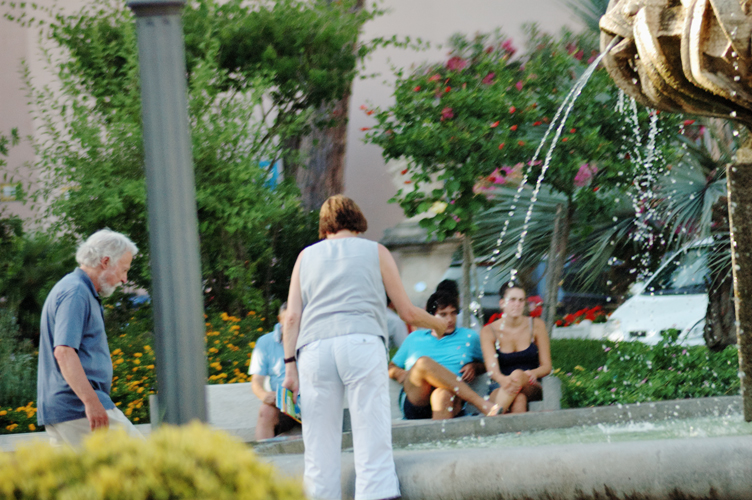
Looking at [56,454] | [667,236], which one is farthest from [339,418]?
[667,236]

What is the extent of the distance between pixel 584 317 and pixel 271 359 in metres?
6.10

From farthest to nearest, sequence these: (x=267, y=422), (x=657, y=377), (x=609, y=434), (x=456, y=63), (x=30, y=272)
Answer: (x=456, y=63)
(x=30, y=272)
(x=657, y=377)
(x=267, y=422)
(x=609, y=434)

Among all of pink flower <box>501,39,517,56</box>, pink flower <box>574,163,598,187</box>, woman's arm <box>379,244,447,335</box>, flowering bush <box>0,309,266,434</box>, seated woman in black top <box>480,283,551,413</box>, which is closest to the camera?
woman's arm <box>379,244,447,335</box>

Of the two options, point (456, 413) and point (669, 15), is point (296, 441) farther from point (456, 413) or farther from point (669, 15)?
point (669, 15)

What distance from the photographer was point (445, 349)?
5.66 metres

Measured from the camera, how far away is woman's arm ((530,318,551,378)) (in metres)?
5.62

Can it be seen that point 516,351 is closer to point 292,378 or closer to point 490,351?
point 490,351

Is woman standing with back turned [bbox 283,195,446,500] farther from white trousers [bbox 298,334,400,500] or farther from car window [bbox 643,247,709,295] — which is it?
car window [bbox 643,247,709,295]

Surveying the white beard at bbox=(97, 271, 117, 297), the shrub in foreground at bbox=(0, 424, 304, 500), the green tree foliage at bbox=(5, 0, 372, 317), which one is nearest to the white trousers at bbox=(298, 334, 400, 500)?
the white beard at bbox=(97, 271, 117, 297)

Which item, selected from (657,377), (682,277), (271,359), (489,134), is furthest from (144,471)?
(682,277)

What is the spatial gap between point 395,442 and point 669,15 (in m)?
2.49

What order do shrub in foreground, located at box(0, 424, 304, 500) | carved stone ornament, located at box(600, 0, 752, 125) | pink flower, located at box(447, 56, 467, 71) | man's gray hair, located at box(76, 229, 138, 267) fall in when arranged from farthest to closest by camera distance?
pink flower, located at box(447, 56, 467, 71)
man's gray hair, located at box(76, 229, 138, 267)
carved stone ornament, located at box(600, 0, 752, 125)
shrub in foreground, located at box(0, 424, 304, 500)

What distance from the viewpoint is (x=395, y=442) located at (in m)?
4.80

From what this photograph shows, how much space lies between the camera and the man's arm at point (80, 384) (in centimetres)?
331
